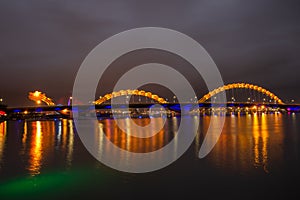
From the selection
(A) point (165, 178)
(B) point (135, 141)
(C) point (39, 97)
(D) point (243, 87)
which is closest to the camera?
(A) point (165, 178)

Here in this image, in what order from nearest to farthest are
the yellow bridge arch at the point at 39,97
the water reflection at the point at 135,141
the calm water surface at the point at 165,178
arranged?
the calm water surface at the point at 165,178 → the water reflection at the point at 135,141 → the yellow bridge arch at the point at 39,97

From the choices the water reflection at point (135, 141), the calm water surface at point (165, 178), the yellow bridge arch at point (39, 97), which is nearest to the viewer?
the calm water surface at point (165, 178)

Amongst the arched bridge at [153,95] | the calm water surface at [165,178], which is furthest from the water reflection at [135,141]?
the arched bridge at [153,95]

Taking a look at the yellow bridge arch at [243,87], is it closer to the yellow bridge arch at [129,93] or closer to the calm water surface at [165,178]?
the yellow bridge arch at [129,93]

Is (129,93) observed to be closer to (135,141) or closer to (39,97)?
(39,97)

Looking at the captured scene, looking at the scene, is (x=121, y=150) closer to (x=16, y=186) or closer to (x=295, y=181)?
(x=16, y=186)

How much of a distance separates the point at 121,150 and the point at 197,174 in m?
7.45

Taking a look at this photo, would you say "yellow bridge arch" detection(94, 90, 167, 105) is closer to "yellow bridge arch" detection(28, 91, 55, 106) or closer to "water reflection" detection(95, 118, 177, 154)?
"yellow bridge arch" detection(28, 91, 55, 106)

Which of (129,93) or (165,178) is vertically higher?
(129,93)

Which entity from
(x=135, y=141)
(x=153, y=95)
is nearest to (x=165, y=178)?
(x=135, y=141)

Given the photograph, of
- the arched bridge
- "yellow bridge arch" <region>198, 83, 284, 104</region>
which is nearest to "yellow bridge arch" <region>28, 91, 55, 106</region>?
the arched bridge

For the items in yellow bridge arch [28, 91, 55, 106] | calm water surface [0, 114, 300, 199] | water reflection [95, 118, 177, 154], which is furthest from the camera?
yellow bridge arch [28, 91, 55, 106]

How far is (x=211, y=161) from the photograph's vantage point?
47.2ft

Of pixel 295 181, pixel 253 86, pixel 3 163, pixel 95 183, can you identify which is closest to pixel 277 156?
pixel 295 181
